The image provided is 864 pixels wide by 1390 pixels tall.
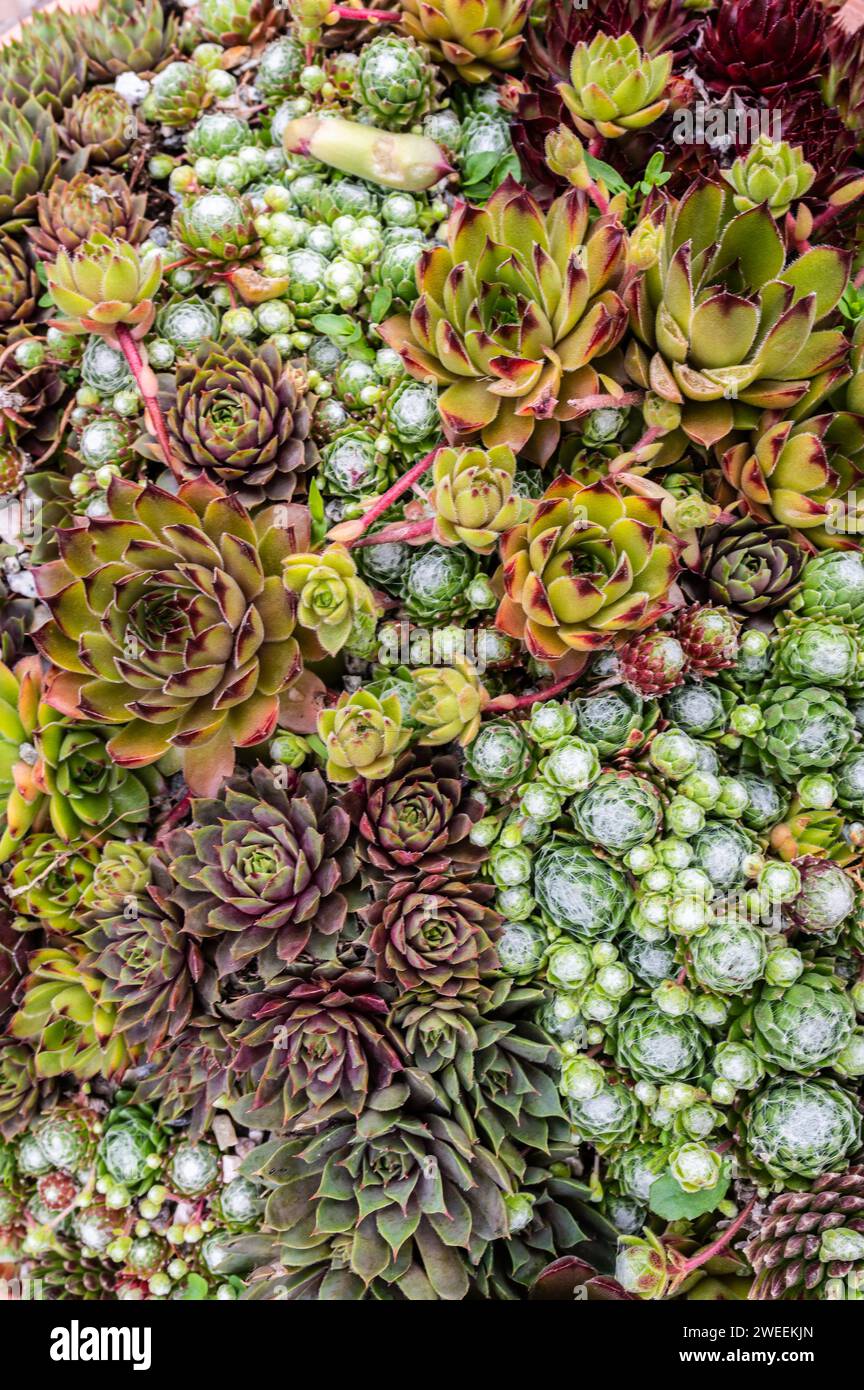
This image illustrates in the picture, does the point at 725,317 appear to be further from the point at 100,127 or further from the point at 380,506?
the point at 100,127

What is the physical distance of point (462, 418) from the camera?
4.17ft

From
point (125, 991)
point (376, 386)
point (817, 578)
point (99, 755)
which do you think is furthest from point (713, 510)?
point (125, 991)

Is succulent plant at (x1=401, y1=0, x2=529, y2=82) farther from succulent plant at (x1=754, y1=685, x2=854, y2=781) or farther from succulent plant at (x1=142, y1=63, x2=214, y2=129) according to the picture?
succulent plant at (x1=754, y1=685, x2=854, y2=781)

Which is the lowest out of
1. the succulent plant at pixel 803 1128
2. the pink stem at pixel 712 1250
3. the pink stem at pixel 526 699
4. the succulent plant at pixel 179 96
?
the pink stem at pixel 712 1250

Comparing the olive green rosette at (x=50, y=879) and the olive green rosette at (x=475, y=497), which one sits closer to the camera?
the olive green rosette at (x=475, y=497)

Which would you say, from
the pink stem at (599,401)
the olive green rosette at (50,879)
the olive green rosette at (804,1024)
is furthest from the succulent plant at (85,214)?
the olive green rosette at (804,1024)

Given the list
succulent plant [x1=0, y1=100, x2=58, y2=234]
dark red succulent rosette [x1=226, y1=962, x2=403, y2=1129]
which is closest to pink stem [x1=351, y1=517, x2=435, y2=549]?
dark red succulent rosette [x1=226, y1=962, x2=403, y2=1129]

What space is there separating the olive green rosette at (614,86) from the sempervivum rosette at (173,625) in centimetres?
77

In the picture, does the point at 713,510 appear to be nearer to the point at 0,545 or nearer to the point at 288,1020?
the point at 288,1020

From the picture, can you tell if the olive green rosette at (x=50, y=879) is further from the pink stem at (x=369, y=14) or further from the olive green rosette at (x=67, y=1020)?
the pink stem at (x=369, y=14)

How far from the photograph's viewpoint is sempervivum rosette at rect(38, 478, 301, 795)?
1.22 m

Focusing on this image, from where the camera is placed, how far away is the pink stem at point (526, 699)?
131 centimetres

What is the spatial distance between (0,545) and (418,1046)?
3.47ft

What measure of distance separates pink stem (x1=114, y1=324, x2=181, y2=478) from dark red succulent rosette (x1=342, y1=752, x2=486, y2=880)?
0.55 metres
